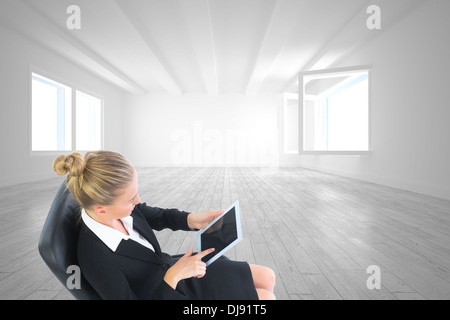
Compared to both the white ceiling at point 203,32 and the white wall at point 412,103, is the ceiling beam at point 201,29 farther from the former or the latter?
the white wall at point 412,103

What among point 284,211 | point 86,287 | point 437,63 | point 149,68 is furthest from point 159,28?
point 86,287

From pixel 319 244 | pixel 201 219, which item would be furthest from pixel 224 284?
pixel 319 244

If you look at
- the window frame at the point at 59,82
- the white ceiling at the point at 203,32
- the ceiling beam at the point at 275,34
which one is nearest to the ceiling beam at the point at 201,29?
the white ceiling at the point at 203,32

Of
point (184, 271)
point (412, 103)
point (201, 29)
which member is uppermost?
point (201, 29)

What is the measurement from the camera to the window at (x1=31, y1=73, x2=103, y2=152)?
642 centimetres

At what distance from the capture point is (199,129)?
11148 millimetres

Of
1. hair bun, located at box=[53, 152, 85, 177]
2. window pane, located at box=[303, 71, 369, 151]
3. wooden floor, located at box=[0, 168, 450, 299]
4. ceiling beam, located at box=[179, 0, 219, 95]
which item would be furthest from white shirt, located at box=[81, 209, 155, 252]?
window pane, located at box=[303, 71, 369, 151]

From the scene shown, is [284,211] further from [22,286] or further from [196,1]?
[196,1]

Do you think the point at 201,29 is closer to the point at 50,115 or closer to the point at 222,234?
the point at 50,115

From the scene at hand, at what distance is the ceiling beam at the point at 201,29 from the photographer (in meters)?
4.41

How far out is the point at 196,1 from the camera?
428cm

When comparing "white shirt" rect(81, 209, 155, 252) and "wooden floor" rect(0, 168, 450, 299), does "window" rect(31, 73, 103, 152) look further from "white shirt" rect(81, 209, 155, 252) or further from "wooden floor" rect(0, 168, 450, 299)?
"white shirt" rect(81, 209, 155, 252)

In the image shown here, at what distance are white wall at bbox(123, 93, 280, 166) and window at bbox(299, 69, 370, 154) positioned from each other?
6.77 feet

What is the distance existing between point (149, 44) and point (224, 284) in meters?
6.41
